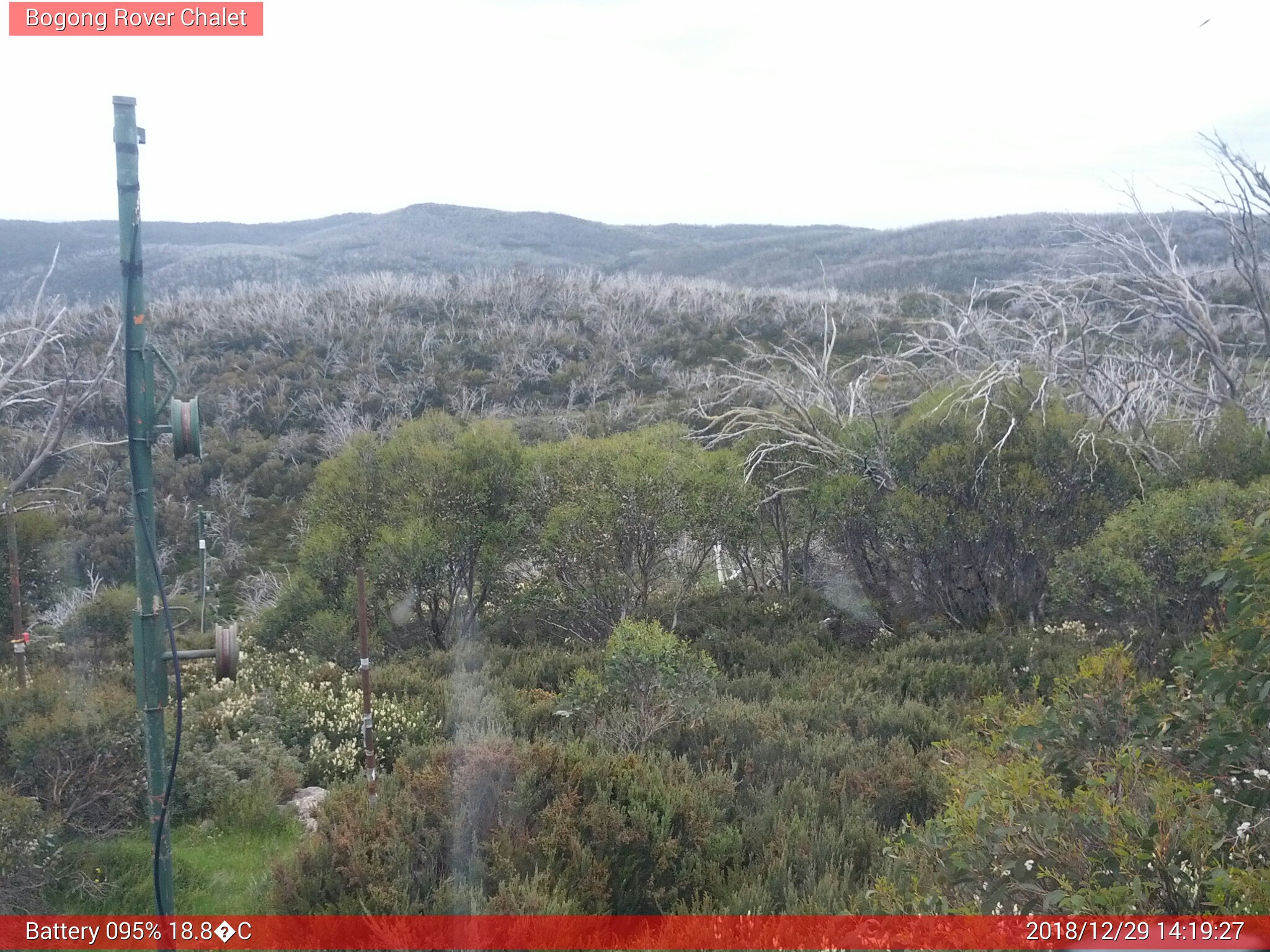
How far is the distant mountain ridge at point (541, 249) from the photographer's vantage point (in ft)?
124

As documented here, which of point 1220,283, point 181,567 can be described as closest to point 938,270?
point 1220,283

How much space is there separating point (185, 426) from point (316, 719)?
4997 mm

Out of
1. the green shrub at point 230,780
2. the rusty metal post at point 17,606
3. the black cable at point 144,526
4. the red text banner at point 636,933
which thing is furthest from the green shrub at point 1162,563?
the rusty metal post at point 17,606

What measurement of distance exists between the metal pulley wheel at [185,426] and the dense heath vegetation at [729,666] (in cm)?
218

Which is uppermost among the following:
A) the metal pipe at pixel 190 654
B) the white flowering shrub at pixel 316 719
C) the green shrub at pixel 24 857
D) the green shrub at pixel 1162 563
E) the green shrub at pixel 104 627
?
the metal pipe at pixel 190 654

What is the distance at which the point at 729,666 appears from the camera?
10148 mm

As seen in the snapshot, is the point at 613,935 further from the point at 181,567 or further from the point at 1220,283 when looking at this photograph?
the point at 1220,283

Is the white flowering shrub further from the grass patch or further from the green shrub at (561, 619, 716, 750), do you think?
the green shrub at (561, 619, 716, 750)

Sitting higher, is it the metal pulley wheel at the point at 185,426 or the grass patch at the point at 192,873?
the metal pulley wheel at the point at 185,426

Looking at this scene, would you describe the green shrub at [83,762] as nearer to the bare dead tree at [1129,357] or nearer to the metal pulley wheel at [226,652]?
the metal pulley wheel at [226,652]

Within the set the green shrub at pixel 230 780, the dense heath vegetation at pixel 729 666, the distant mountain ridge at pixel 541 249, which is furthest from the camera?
the distant mountain ridge at pixel 541 249

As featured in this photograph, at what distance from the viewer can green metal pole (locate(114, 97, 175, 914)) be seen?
3.33 meters

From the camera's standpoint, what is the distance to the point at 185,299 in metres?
37.1

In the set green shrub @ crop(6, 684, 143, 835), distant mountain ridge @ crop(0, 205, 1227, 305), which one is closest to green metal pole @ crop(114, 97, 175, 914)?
→ green shrub @ crop(6, 684, 143, 835)
